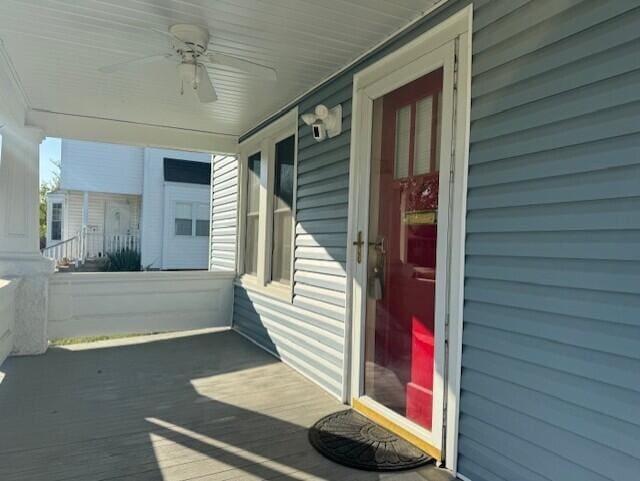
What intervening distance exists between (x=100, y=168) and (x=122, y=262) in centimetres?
271

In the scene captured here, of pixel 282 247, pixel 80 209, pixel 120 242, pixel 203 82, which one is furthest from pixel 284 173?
pixel 80 209

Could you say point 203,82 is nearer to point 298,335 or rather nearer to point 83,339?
point 298,335

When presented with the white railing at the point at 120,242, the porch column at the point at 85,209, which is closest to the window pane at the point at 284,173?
the white railing at the point at 120,242

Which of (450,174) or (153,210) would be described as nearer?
(450,174)

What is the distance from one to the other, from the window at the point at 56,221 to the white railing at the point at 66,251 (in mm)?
1938

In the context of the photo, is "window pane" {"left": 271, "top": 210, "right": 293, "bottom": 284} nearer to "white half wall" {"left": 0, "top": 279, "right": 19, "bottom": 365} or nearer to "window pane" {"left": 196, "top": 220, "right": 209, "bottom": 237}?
"white half wall" {"left": 0, "top": 279, "right": 19, "bottom": 365}

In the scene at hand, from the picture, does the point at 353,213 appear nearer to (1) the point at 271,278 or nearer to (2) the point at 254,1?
(2) the point at 254,1

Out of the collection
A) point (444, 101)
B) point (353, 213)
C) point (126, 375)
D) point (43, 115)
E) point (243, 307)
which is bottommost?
point (126, 375)

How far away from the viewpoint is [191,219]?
484 inches

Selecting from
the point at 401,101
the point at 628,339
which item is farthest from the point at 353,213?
the point at 628,339

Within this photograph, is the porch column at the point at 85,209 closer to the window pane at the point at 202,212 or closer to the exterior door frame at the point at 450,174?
the window pane at the point at 202,212

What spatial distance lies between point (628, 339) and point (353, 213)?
194 cm

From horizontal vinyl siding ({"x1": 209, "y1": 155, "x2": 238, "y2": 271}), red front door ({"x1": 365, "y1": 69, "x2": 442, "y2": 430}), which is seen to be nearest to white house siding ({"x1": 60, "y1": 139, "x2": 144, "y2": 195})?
horizontal vinyl siding ({"x1": 209, "y1": 155, "x2": 238, "y2": 271})

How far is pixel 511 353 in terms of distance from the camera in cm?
207
